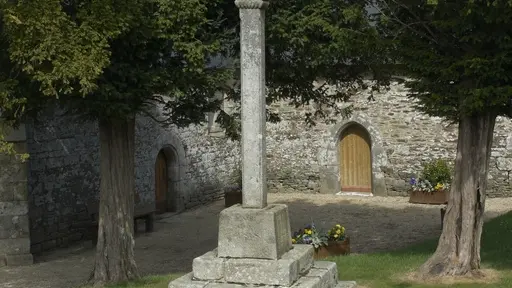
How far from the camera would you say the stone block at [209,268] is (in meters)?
7.84

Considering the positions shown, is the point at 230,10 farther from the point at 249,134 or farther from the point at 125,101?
the point at 249,134

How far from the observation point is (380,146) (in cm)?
2009

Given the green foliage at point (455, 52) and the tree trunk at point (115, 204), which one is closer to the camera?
the green foliage at point (455, 52)

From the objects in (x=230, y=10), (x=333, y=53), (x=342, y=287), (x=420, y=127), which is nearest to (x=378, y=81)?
(x=333, y=53)

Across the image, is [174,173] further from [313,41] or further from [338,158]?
[313,41]

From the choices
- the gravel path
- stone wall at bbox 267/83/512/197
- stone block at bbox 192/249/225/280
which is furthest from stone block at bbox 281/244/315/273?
stone wall at bbox 267/83/512/197

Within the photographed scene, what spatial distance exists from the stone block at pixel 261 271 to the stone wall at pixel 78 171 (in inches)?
236

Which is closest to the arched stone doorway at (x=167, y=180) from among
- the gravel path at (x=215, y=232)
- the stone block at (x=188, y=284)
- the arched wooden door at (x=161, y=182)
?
the arched wooden door at (x=161, y=182)

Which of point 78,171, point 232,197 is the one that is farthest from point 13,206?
point 232,197

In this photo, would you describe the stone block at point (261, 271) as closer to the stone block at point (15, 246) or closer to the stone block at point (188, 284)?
the stone block at point (188, 284)

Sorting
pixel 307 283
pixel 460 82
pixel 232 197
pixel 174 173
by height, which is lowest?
pixel 307 283

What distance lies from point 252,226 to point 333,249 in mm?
5381

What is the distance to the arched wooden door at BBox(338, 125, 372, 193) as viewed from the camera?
2061cm

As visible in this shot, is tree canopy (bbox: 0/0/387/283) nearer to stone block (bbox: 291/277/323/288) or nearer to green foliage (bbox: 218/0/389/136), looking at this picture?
Result: green foliage (bbox: 218/0/389/136)
